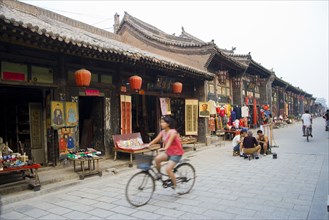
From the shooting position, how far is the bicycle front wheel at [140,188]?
4.89m

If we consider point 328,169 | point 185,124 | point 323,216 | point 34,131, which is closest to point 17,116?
point 34,131

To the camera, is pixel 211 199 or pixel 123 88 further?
pixel 123 88

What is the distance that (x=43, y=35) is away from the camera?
19.0 feet

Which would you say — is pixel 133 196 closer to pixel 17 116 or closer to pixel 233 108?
pixel 17 116

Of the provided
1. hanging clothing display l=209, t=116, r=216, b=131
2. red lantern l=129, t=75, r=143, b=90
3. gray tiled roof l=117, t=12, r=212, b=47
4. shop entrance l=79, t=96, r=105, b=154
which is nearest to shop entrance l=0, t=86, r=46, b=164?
A: shop entrance l=79, t=96, r=105, b=154

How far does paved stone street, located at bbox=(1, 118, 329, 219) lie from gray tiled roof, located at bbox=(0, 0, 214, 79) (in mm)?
3558

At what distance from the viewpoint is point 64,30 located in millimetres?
9164

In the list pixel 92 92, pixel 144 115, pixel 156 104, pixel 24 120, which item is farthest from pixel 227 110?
pixel 24 120

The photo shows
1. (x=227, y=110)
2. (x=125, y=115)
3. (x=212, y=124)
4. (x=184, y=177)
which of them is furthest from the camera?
(x=227, y=110)

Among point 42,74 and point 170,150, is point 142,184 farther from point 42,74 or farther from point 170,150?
point 42,74

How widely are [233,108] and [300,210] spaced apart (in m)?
14.5

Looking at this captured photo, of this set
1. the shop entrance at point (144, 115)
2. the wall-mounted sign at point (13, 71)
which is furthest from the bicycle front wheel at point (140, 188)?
the shop entrance at point (144, 115)

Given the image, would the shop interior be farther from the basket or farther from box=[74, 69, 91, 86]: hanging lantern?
the basket

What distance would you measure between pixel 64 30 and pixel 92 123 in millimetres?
3382
